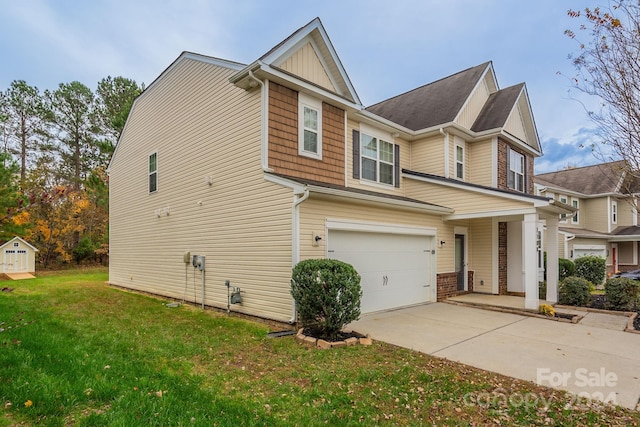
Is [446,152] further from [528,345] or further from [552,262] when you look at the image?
[528,345]

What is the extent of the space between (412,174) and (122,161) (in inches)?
451

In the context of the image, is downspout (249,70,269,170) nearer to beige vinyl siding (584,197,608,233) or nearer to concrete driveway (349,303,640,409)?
concrete driveway (349,303,640,409)

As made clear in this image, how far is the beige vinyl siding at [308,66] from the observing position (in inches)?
341

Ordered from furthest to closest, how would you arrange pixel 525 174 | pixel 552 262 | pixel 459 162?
pixel 525 174
pixel 459 162
pixel 552 262

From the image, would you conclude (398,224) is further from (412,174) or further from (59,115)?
(59,115)

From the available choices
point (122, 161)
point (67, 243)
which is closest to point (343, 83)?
point (122, 161)

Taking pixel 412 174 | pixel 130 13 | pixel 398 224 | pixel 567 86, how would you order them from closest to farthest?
pixel 567 86 < pixel 398 224 < pixel 412 174 < pixel 130 13

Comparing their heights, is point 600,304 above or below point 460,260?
below

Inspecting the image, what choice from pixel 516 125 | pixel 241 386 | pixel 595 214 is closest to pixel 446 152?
pixel 516 125

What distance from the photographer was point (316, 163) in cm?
890

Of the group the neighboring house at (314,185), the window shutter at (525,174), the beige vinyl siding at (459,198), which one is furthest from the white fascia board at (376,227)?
the window shutter at (525,174)

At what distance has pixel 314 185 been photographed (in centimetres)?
726

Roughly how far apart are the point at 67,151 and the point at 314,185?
2581 cm

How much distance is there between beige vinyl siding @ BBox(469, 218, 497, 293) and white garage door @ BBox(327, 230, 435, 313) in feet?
9.08
